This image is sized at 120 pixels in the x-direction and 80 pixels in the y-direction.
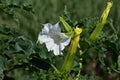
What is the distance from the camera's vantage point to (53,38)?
6.47 ft

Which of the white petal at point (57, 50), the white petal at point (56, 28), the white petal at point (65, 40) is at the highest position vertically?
the white petal at point (56, 28)

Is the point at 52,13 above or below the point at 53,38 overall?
above

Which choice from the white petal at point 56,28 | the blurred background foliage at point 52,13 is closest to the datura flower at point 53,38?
the white petal at point 56,28

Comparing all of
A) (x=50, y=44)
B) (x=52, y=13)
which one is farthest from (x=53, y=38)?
(x=52, y=13)

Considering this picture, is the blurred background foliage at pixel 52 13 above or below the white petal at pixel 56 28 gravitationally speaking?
above

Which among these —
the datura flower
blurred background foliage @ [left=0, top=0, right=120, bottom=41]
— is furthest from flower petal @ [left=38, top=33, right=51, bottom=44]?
blurred background foliage @ [left=0, top=0, right=120, bottom=41]

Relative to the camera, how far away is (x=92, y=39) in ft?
6.53

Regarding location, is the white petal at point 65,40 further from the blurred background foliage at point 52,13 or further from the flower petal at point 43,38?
the blurred background foliage at point 52,13

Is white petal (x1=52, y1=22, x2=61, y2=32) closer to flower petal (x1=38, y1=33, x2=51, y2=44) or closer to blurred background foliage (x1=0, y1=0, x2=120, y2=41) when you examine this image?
flower petal (x1=38, y1=33, x2=51, y2=44)

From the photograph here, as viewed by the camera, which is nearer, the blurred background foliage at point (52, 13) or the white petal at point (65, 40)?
the white petal at point (65, 40)

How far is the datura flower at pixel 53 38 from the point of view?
1.92 m

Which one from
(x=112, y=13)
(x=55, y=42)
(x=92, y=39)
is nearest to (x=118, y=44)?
(x=92, y=39)

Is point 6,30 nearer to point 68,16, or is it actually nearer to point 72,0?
point 68,16

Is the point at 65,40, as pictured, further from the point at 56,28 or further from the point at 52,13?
the point at 52,13
